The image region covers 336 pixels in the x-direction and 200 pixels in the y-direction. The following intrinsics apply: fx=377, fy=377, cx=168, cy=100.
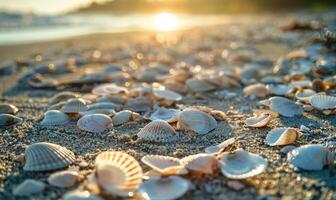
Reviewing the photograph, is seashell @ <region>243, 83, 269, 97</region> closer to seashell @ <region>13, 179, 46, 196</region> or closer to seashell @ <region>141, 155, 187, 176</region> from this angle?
seashell @ <region>141, 155, 187, 176</region>

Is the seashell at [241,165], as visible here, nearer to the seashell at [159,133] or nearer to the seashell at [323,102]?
the seashell at [159,133]

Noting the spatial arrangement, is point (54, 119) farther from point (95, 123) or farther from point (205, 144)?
point (205, 144)

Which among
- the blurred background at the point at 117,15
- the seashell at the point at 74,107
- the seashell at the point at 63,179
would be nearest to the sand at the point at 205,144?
the seashell at the point at 63,179

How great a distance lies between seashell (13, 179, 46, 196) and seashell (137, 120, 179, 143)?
2.75 feet

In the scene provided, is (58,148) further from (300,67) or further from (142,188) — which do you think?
(300,67)

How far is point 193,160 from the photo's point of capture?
1962 millimetres

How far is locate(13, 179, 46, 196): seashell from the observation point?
1.84 m

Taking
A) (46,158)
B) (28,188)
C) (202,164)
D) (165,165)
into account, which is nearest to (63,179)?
(28,188)

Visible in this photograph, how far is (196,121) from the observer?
108 inches

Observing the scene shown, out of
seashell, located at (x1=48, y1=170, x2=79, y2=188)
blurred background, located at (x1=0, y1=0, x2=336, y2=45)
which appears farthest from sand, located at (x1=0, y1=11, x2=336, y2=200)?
blurred background, located at (x1=0, y1=0, x2=336, y2=45)

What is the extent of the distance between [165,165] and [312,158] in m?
0.79

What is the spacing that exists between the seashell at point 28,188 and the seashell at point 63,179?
6cm

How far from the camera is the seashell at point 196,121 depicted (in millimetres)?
2713

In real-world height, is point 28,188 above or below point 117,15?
above
